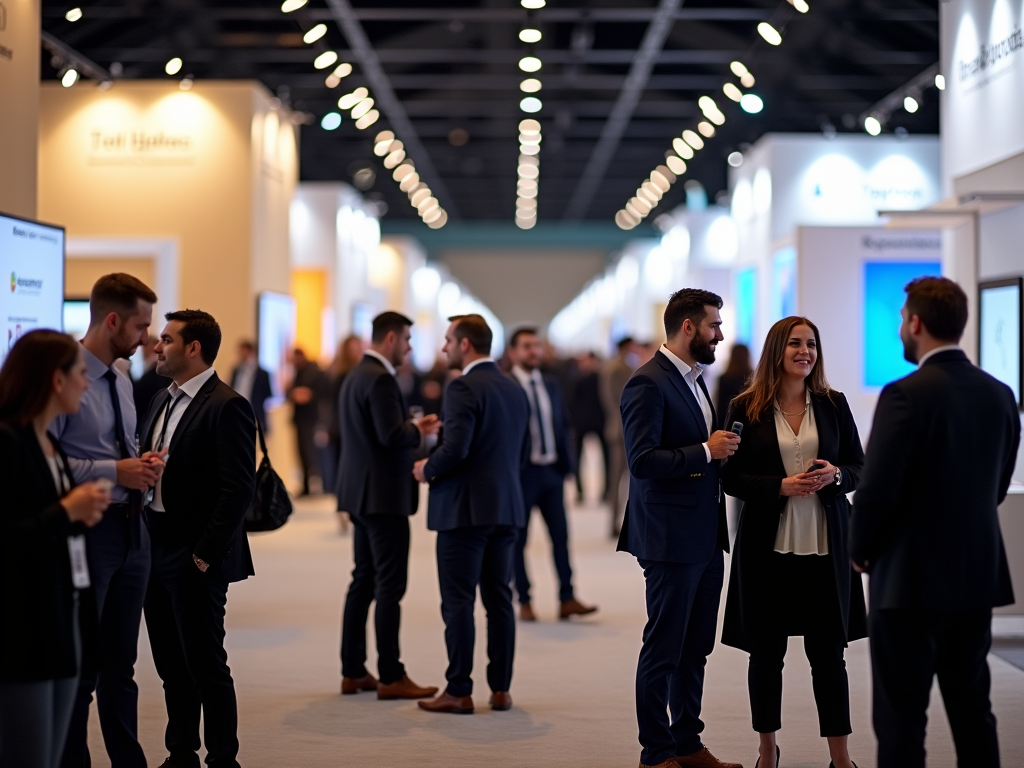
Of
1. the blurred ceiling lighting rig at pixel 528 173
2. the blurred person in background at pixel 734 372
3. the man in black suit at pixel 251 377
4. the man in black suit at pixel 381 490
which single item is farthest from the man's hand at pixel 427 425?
the blurred ceiling lighting rig at pixel 528 173

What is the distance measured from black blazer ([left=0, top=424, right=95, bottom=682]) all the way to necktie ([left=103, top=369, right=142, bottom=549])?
0.84 metres

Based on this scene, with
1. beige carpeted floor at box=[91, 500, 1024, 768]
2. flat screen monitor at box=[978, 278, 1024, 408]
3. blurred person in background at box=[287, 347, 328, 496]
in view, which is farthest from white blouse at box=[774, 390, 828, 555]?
blurred person in background at box=[287, 347, 328, 496]

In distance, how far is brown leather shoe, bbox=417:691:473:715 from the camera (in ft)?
18.1

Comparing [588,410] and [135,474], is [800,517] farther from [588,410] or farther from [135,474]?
[588,410]

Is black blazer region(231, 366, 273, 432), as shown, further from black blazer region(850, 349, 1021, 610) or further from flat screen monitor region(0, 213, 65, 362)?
black blazer region(850, 349, 1021, 610)

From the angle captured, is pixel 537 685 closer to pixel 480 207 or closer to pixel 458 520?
pixel 458 520

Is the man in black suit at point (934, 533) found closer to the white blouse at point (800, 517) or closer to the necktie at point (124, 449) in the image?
the white blouse at point (800, 517)

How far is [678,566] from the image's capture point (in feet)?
14.4

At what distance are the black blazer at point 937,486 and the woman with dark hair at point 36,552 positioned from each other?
2.00 metres

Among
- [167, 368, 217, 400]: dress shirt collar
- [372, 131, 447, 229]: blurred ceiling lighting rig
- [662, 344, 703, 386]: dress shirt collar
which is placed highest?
[372, 131, 447, 229]: blurred ceiling lighting rig

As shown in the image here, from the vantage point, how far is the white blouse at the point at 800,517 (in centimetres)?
432

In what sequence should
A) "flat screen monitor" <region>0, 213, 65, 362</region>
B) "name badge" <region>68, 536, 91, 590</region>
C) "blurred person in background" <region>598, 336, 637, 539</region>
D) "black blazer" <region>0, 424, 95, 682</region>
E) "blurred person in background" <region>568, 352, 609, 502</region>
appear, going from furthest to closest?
"blurred person in background" <region>568, 352, 609, 502</region>, "blurred person in background" <region>598, 336, 637, 539</region>, "flat screen monitor" <region>0, 213, 65, 362</region>, "name badge" <region>68, 536, 91, 590</region>, "black blazer" <region>0, 424, 95, 682</region>

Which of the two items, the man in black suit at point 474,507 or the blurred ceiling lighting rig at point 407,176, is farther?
the blurred ceiling lighting rig at point 407,176

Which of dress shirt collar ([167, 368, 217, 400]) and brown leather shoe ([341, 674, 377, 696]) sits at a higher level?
dress shirt collar ([167, 368, 217, 400])
